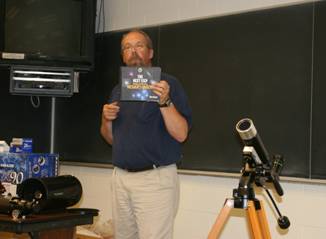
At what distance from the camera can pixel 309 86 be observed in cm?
297

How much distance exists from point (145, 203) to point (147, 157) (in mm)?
234

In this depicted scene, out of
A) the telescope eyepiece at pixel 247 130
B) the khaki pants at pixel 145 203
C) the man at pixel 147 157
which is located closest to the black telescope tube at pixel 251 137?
the telescope eyepiece at pixel 247 130

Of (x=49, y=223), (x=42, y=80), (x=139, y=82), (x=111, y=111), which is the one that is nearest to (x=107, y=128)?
(x=111, y=111)

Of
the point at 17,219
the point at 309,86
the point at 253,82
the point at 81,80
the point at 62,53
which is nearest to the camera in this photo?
the point at 17,219

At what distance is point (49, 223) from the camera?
7.70 feet

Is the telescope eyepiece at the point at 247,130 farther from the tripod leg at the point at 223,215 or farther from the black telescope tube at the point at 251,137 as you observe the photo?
the tripod leg at the point at 223,215

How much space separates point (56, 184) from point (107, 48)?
189 centimetres

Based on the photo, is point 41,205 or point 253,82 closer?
point 41,205

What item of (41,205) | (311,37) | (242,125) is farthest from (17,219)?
(311,37)

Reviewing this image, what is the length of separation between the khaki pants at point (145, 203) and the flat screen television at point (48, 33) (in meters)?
1.46

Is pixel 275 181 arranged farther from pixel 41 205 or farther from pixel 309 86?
pixel 41 205

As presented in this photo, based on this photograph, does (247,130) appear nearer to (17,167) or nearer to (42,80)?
(17,167)

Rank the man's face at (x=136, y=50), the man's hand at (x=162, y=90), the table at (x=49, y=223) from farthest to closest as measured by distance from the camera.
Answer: the man's face at (x=136, y=50), the man's hand at (x=162, y=90), the table at (x=49, y=223)

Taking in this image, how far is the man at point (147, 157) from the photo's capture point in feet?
8.44
